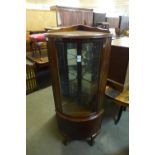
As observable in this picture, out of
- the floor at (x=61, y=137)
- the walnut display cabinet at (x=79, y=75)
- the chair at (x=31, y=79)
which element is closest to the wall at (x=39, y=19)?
the chair at (x=31, y=79)

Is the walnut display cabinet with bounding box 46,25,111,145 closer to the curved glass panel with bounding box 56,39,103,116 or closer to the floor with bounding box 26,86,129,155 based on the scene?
the curved glass panel with bounding box 56,39,103,116

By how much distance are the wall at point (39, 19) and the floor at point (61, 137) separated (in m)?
1.60

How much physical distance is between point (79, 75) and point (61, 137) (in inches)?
31.6

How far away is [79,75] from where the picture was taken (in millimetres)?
1425

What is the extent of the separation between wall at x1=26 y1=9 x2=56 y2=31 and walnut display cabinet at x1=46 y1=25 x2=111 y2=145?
5.77 feet

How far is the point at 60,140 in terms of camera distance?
65.5 inches

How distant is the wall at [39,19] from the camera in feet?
9.16

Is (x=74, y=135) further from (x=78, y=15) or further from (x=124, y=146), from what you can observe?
(x=78, y=15)

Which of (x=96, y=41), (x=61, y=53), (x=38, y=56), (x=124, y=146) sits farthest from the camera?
(x=38, y=56)

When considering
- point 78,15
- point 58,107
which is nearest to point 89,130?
point 58,107

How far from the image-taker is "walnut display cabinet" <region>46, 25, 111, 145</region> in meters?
1.14

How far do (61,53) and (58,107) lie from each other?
0.55 meters

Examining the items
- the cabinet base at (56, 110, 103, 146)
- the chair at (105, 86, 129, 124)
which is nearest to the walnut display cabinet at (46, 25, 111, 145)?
the cabinet base at (56, 110, 103, 146)

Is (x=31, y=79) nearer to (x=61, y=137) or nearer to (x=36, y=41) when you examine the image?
(x=36, y=41)
